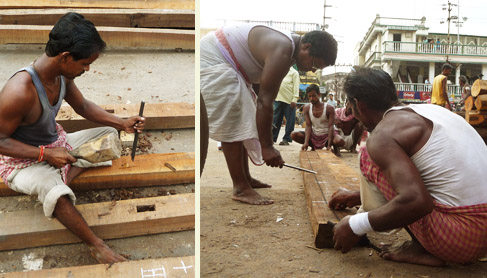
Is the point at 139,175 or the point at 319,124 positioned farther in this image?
the point at 319,124

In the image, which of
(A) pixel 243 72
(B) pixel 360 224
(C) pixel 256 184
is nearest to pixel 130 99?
(A) pixel 243 72

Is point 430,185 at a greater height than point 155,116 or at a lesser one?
lesser

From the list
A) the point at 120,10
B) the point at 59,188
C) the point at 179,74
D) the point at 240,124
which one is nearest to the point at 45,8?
the point at 120,10

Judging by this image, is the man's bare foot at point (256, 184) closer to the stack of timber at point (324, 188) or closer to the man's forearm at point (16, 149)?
the stack of timber at point (324, 188)

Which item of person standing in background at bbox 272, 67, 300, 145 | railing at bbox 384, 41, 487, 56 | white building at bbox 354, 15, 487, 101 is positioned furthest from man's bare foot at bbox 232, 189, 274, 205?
railing at bbox 384, 41, 487, 56

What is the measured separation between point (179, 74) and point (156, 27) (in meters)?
0.56

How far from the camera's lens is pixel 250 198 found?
2322 millimetres

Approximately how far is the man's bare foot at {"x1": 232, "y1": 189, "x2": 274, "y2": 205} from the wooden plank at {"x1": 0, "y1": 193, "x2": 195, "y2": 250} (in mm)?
682

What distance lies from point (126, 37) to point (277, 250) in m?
1.59

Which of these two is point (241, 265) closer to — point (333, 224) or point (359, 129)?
point (333, 224)

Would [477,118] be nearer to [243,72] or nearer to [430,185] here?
[243,72]

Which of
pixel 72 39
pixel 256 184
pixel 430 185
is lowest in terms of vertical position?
pixel 256 184

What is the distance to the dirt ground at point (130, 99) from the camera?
1543 millimetres

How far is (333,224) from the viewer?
5.04ft
